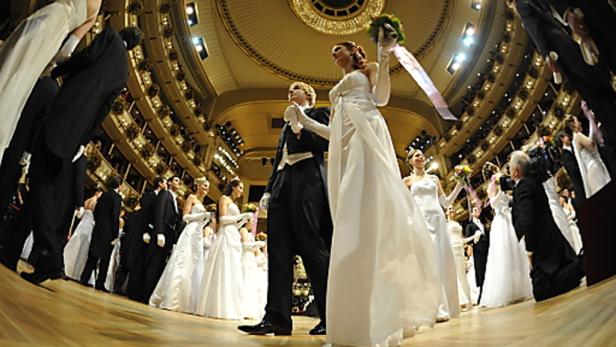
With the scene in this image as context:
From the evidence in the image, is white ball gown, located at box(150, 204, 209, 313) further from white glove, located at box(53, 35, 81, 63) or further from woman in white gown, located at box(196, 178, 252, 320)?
white glove, located at box(53, 35, 81, 63)

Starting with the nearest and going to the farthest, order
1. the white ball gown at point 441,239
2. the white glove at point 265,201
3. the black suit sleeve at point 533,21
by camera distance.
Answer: the black suit sleeve at point 533,21 → the white glove at point 265,201 → the white ball gown at point 441,239

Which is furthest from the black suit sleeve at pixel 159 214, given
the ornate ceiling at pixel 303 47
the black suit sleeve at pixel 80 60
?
the ornate ceiling at pixel 303 47

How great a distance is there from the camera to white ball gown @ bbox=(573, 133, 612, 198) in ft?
17.1

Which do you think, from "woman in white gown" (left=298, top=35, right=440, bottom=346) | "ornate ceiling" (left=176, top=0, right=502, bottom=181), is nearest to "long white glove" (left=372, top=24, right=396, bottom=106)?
"woman in white gown" (left=298, top=35, right=440, bottom=346)

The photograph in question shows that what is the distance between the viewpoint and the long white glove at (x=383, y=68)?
2.61 m

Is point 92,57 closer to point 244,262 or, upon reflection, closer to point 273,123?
point 244,262

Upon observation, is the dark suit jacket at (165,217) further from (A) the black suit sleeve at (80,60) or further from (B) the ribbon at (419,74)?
(B) the ribbon at (419,74)

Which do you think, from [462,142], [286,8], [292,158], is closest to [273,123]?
[286,8]

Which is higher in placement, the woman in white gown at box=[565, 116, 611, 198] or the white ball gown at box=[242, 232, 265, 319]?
the woman in white gown at box=[565, 116, 611, 198]

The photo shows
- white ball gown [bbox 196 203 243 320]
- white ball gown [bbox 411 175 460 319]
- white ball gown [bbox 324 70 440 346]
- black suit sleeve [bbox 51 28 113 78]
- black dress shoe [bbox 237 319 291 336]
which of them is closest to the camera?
white ball gown [bbox 324 70 440 346]

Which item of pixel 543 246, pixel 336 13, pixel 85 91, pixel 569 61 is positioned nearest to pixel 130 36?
pixel 85 91

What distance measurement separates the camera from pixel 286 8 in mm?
19750

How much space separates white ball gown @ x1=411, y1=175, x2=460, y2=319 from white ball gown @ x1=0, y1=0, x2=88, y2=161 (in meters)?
3.67

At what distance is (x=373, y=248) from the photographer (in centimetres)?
214
